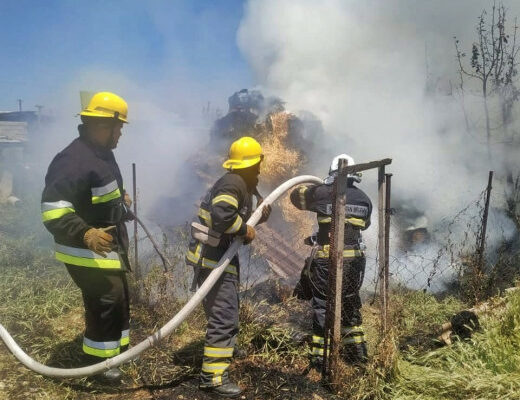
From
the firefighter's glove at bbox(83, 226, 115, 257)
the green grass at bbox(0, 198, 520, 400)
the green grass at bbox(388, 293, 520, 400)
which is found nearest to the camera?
the green grass at bbox(388, 293, 520, 400)

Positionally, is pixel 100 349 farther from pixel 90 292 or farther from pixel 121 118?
pixel 121 118

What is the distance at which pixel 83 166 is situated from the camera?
3459mm

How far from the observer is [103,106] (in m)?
3.68

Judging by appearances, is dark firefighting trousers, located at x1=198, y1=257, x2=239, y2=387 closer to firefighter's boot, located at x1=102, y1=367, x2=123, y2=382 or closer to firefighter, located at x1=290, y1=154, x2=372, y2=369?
firefighter's boot, located at x1=102, y1=367, x2=123, y2=382

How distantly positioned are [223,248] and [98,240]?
1100mm

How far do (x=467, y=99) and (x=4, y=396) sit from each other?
1322 cm

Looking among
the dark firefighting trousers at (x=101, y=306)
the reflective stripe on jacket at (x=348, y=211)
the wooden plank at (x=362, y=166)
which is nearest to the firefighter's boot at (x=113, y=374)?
the dark firefighting trousers at (x=101, y=306)

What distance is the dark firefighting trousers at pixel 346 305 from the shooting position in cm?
430

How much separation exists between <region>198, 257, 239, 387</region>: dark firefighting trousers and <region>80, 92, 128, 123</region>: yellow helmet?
1691mm

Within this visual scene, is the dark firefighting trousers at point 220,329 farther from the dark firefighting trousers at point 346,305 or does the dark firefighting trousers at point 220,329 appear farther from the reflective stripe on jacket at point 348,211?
the reflective stripe on jacket at point 348,211

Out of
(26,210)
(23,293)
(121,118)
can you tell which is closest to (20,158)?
(26,210)

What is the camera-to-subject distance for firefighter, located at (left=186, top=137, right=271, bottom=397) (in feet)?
11.5

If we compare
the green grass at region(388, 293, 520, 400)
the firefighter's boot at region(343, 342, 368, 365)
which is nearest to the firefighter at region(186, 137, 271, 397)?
the firefighter's boot at region(343, 342, 368, 365)

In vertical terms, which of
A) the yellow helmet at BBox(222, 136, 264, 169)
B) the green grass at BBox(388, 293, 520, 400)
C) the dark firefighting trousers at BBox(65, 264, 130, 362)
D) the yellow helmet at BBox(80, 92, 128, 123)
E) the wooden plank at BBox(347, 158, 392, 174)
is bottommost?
the green grass at BBox(388, 293, 520, 400)
